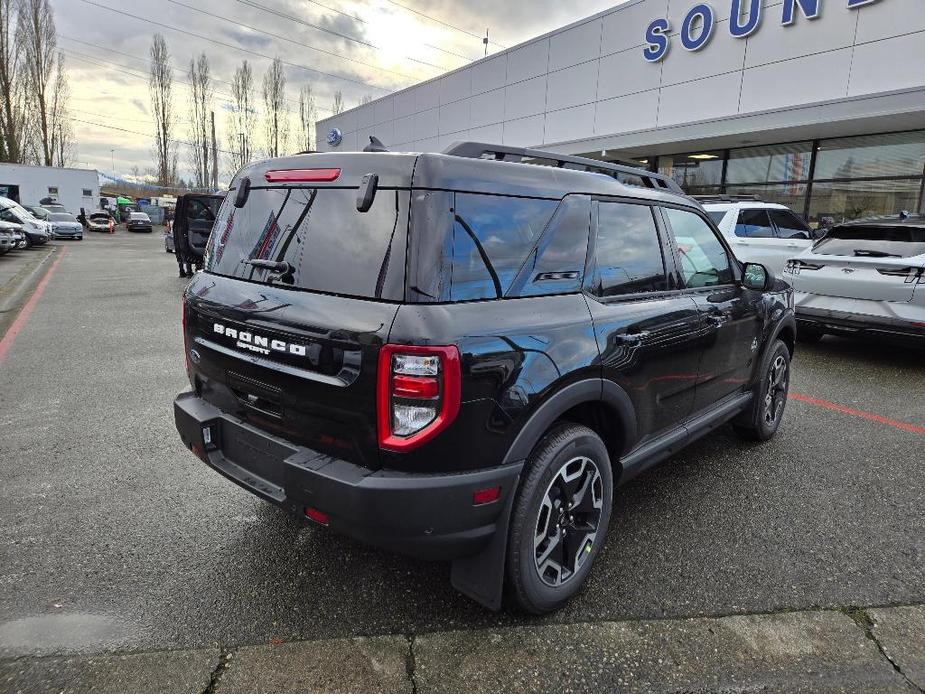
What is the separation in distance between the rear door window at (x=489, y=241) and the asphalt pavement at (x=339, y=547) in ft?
4.59

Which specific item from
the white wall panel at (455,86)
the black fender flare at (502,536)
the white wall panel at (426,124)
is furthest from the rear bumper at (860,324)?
the white wall panel at (426,124)

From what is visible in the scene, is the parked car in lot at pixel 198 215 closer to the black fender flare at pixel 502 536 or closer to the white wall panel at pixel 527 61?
the black fender flare at pixel 502 536

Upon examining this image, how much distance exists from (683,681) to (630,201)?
2117 millimetres

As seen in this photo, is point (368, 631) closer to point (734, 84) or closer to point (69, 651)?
point (69, 651)

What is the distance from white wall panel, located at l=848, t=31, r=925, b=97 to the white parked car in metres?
4.70

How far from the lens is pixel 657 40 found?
15641 mm

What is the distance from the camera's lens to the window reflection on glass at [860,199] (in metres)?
12.0

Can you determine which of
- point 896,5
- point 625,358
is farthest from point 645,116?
point 625,358

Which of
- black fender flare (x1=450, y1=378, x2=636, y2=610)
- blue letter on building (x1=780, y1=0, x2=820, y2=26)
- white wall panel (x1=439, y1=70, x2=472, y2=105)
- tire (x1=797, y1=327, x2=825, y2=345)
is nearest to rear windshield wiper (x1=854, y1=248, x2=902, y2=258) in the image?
tire (x1=797, y1=327, x2=825, y2=345)

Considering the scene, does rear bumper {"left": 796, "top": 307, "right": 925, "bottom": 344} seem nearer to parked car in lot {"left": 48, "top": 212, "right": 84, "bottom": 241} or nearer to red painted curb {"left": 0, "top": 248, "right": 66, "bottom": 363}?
red painted curb {"left": 0, "top": 248, "right": 66, "bottom": 363}

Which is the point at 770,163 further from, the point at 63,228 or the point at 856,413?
the point at 63,228

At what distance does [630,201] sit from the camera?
294cm

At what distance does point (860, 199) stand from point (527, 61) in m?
11.8

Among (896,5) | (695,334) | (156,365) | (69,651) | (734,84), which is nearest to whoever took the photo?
(69,651)
